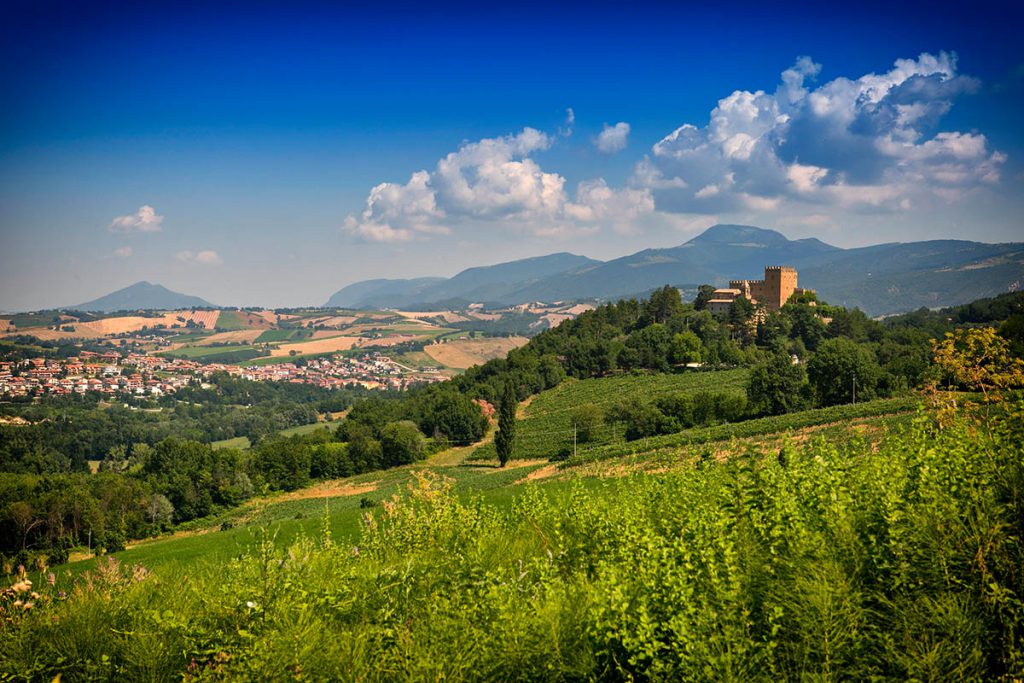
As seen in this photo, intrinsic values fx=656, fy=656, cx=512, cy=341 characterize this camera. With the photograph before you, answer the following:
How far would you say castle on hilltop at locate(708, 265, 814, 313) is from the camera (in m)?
107

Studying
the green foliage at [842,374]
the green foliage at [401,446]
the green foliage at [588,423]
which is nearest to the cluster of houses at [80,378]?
the green foliage at [401,446]

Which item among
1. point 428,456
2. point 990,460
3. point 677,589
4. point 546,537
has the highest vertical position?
point 990,460

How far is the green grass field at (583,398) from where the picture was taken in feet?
206

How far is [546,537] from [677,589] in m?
5.21

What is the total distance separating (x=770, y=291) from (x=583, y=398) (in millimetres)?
47235

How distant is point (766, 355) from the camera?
287 ft

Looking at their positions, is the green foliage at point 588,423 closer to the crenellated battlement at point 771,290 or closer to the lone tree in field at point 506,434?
the lone tree in field at point 506,434

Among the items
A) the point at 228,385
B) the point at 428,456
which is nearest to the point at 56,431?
the point at 428,456

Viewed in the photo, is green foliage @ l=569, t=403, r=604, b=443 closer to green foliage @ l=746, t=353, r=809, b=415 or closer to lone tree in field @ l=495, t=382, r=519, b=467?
lone tree in field @ l=495, t=382, r=519, b=467

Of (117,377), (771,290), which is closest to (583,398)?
(771,290)

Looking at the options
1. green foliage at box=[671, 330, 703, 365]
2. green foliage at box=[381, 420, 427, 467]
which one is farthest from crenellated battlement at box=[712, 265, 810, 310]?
green foliage at box=[381, 420, 427, 467]

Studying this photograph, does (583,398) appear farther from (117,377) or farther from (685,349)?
(117,377)

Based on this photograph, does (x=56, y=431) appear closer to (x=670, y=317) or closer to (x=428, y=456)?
(x=428, y=456)

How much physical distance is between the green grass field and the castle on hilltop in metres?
27.1
